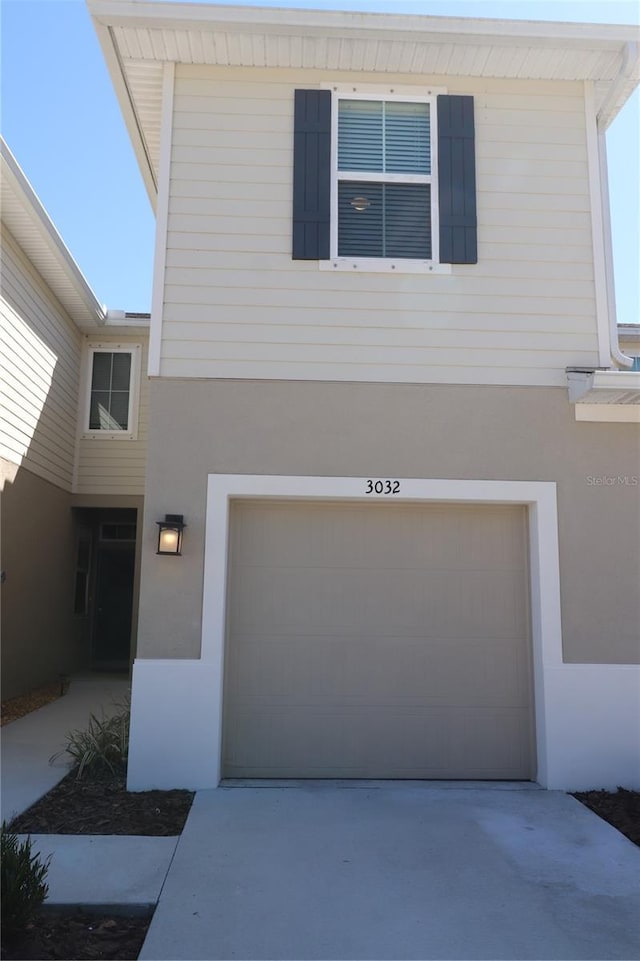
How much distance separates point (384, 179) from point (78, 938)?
5771 millimetres

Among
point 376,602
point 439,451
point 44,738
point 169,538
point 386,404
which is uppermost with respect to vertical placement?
point 386,404

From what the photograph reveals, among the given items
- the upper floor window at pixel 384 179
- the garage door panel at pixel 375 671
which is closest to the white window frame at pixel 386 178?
the upper floor window at pixel 384 179

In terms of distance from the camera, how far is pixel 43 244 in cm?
904

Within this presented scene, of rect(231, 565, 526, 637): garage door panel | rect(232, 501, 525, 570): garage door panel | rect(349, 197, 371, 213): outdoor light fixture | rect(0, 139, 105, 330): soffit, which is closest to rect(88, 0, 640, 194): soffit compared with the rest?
rect(349, 197, 371, 213): outdoor light fixture

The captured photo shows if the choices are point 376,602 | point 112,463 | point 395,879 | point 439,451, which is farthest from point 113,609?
point 395,879

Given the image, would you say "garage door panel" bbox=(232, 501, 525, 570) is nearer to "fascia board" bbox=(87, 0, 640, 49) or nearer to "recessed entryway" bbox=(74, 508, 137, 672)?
"fascia board" bbox=(87, 0, 640, 49)

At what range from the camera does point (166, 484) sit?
5.82 m

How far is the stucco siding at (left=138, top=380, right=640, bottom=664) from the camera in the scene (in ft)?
19.2

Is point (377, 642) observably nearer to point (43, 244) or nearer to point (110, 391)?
point (43, 244)

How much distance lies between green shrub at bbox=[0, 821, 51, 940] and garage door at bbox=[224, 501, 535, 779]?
2.53 metres

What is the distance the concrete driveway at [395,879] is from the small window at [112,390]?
7305mm

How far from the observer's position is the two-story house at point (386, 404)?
5.79 m

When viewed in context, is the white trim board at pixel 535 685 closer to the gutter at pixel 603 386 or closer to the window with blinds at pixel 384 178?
the gutter at pixel 603 386

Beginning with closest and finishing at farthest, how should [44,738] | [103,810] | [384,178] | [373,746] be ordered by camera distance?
[103,810]
[373,746]
[384,178]
[44,738]
